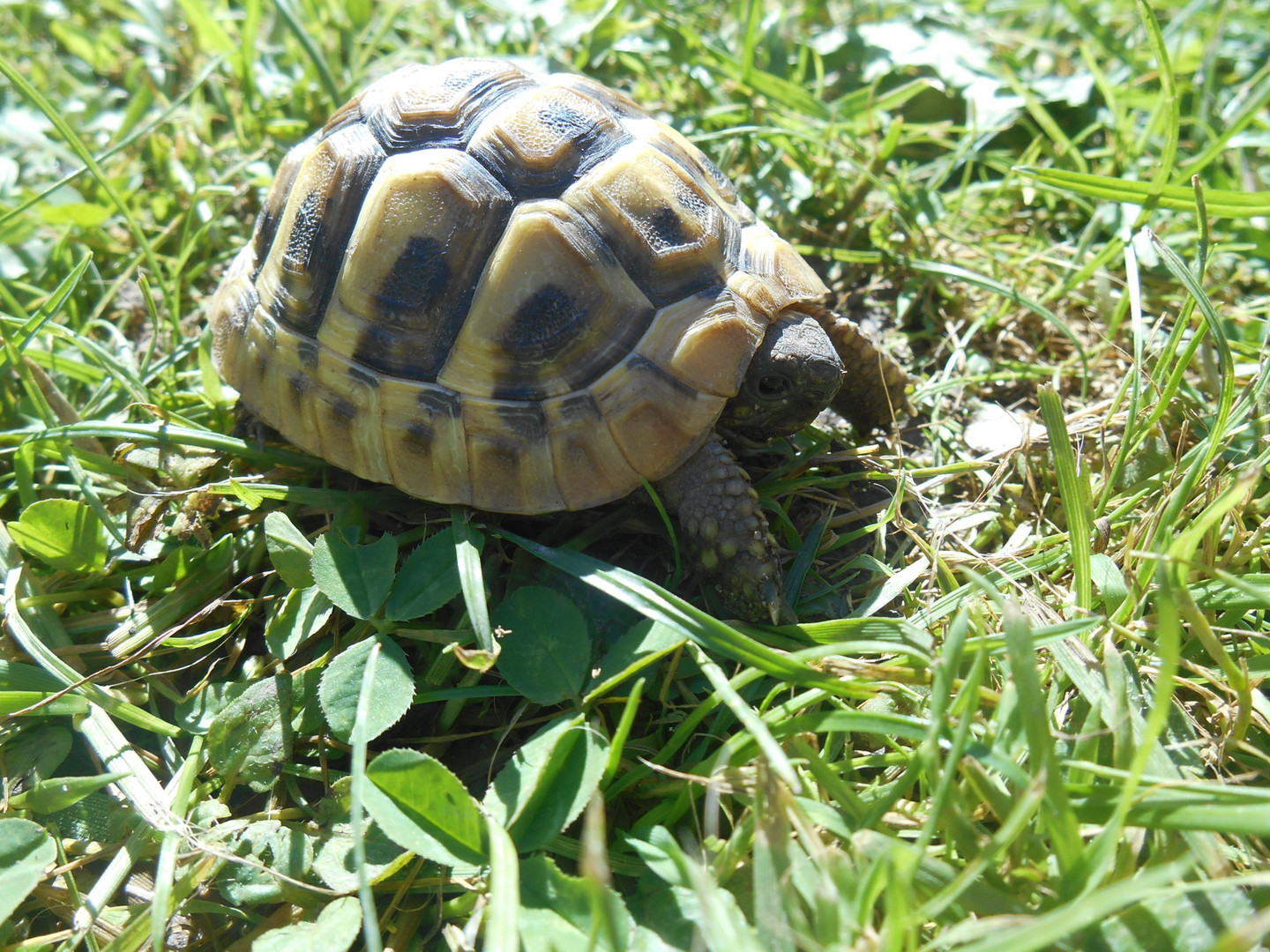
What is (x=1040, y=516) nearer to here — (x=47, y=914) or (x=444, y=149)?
(x=444, y=149)

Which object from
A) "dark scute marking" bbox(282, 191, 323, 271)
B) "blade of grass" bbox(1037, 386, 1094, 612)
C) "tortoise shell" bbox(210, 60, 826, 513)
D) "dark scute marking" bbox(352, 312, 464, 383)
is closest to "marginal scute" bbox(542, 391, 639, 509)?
"tortoise shell" bbox(210, 60, 826, 513)

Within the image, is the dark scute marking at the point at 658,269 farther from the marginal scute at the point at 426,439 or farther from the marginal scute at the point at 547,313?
the marginal scute at the point at 426,439

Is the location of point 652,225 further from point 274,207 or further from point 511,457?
point 274,207

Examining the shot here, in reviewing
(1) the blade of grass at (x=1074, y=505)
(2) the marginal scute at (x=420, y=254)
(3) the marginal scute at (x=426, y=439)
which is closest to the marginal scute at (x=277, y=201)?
(2) the marginal scute at (x=420, y=254)

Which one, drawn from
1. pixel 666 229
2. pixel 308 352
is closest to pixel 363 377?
pixel 308 352

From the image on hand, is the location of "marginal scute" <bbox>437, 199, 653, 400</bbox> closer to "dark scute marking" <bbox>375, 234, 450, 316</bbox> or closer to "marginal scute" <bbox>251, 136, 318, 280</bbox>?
"dark scute marking" <bbox>375, 234, 450, 316</bbox>

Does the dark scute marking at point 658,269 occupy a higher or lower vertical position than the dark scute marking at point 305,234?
lower

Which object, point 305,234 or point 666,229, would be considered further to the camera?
point 305,234
